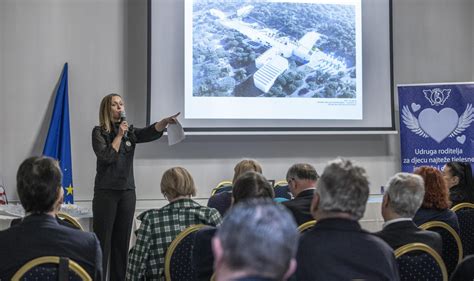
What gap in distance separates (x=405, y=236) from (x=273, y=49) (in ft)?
13.7

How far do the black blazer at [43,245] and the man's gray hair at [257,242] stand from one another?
1.28m

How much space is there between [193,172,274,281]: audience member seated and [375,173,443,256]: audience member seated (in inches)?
20.9

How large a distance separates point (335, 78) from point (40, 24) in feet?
9.87

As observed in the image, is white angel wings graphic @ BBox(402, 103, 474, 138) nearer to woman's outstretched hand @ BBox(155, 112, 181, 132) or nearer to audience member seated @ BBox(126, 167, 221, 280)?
woman's outstretched hand @ BBox(155, 112, 181, 132)

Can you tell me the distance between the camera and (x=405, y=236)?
103 inches

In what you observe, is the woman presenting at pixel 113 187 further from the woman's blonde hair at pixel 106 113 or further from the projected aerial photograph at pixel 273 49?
the projected aerial photograph at pixel 273 49

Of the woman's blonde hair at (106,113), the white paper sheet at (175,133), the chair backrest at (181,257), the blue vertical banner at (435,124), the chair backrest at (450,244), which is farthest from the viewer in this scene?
the blue vertical banner at (435,124)

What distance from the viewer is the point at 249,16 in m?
6.48

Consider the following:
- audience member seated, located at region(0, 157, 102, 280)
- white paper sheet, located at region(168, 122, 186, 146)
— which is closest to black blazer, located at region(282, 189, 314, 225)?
audience member seated, located at region(0, 157, 102, 280)

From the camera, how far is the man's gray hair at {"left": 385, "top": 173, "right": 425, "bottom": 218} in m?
2.71

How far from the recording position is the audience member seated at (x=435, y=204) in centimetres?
346

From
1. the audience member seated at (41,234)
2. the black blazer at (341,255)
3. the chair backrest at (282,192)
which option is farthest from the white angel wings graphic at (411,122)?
the audience member seated at (41,234)

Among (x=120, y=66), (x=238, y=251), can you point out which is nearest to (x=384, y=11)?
(x=120, y=66)

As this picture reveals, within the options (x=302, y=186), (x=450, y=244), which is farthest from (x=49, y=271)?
(x=450, y=244)
